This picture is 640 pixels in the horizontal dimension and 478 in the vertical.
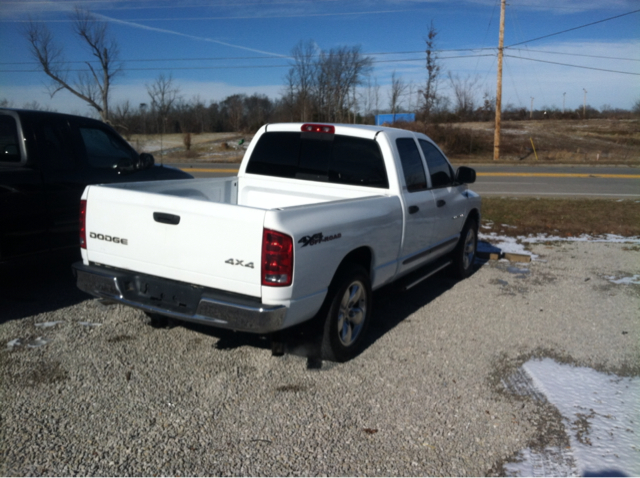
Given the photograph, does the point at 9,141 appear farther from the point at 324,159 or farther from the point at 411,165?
the point at 411,165

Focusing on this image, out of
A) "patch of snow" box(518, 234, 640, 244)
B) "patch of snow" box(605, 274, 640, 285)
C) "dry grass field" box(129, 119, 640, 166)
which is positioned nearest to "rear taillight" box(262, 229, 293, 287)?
"patch of snow" box(605, 274, 640, 285)

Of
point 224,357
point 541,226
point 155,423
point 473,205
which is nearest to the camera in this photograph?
point 155,423

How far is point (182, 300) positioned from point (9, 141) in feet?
10.3

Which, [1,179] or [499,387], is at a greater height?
[1,179]

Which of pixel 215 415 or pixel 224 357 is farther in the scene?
pixel 224 357

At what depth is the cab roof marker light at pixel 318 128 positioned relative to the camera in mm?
5466

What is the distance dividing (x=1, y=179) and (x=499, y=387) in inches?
189

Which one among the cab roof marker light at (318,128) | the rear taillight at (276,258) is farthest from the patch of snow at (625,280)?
the rear taillight at (276,258)

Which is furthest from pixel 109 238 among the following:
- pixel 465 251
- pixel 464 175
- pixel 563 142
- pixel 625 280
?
pixel 563 142

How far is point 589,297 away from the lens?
6.51 m

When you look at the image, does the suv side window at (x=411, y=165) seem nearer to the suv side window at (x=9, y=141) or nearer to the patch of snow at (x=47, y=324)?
the patch of snow at (x=47, y=324)

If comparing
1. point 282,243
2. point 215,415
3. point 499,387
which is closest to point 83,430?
point 215,415

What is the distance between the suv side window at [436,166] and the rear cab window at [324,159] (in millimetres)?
970

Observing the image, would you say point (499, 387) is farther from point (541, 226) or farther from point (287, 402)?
point (541, 226)
